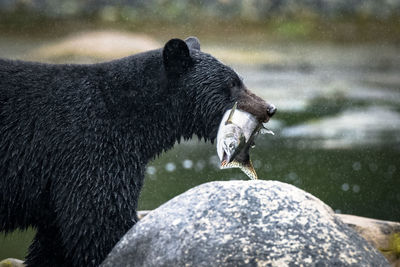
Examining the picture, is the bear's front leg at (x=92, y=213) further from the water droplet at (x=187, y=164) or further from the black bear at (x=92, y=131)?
the water droplet at (x=187, y=164)

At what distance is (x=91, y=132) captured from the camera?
364 centimetres

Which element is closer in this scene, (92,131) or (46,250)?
(92,131)

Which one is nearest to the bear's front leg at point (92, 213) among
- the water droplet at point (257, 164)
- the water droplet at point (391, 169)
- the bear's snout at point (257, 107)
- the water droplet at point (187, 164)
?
the bear's snout at point (257, 107)

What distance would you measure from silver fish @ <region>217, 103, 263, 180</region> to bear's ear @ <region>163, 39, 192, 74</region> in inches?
19.2

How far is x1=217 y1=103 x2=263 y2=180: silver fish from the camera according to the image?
12.6ft

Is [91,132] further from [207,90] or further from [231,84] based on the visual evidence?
[231,84]

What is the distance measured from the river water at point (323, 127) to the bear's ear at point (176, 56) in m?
3.30

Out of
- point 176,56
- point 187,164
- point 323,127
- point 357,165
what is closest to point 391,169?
point 357,165

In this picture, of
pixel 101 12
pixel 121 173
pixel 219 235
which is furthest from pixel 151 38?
pixel 219 235

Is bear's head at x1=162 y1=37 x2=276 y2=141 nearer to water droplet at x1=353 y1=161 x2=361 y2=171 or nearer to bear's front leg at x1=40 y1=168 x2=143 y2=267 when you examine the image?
bear's front leg at x1=40 y1=168 x2=143 y2=267

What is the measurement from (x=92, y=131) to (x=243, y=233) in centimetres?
129

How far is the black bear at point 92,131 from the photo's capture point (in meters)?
3.58

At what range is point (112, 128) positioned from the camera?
3711 mm

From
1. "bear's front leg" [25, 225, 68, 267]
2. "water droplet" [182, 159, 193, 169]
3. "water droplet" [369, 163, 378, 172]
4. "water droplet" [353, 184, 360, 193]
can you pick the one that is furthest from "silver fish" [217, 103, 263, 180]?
"water droplet" [369, 163, 378, 172]
